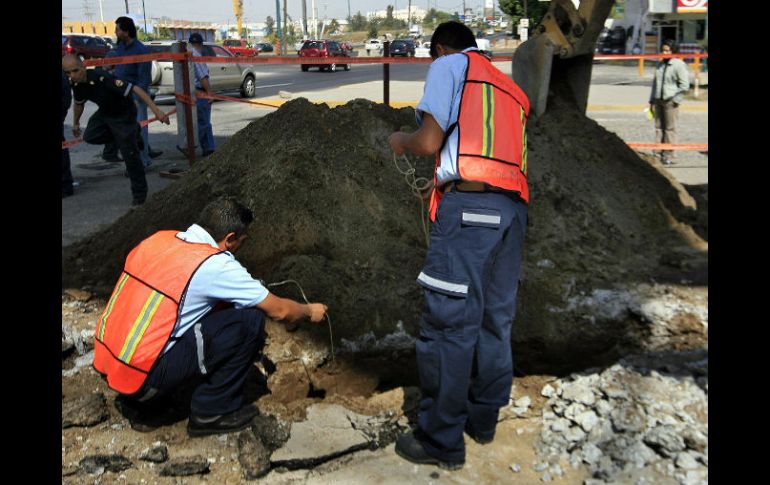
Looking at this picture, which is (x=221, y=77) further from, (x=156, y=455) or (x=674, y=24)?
(x=674, y=24)

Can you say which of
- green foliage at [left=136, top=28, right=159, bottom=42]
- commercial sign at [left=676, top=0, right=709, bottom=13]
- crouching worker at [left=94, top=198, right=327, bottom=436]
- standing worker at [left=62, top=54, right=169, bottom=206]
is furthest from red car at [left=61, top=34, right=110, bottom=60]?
green foliage at [left=136, top=28, right=159, bottom=42]

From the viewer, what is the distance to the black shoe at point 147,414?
3.62 meters

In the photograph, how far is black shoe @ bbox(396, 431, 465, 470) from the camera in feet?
11.1

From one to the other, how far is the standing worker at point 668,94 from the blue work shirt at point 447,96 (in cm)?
721

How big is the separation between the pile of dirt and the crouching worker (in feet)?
3.01

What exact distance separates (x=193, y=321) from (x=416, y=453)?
3.94 feet

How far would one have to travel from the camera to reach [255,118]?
48.8 ft

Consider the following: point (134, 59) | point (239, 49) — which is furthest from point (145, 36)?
point (134, 59)

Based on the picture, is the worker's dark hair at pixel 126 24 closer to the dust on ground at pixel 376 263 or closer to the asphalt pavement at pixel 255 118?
the asphalt pavement at pixel 255 118

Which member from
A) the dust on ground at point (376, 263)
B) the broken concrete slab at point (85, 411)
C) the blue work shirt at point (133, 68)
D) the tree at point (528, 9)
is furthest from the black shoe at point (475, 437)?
the tree at point (528, 9)

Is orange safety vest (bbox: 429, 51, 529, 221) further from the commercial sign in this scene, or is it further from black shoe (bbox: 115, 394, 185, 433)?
the commercial sign

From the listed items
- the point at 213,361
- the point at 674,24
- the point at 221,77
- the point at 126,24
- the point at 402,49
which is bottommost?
the point at 213,361

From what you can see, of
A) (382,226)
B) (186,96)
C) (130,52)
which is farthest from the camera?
(130,52)

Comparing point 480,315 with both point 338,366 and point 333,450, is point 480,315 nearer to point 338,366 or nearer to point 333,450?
point 333,450
